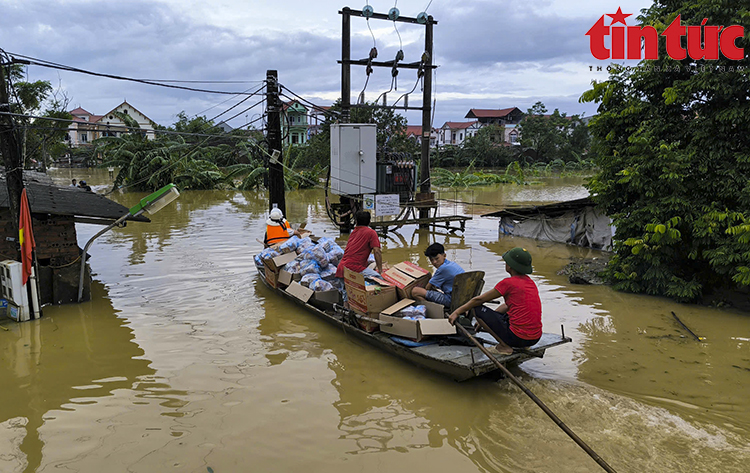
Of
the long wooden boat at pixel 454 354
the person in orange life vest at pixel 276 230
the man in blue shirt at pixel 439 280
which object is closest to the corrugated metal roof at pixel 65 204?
the person in orange life vest at pixel 276 230

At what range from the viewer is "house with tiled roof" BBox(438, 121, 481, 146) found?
247ft

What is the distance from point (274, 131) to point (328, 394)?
8.09m

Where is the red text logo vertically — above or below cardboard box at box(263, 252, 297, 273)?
above

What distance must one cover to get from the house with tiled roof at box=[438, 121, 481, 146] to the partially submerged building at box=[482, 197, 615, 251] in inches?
2280

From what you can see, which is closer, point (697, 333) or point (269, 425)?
point (269, 425)

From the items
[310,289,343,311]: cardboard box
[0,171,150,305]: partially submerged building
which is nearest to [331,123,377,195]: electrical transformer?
[0,171,150,305]: partially submerged building

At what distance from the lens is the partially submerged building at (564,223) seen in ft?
48.3

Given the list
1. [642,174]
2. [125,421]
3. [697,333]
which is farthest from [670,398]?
[125,421]

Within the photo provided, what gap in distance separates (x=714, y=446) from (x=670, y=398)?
39.5 inches

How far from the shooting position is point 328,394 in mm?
5953

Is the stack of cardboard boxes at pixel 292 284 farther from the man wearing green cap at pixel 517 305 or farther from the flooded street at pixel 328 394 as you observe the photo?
the man wearing green cap at pixel 517 305

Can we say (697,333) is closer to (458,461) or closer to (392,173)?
(458,461)

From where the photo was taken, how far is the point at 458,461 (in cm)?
464

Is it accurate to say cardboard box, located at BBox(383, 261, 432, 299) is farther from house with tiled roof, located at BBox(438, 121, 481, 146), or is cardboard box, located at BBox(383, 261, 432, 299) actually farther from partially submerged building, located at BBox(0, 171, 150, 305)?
house with tiled roof, located at BBox(438, 121, 481, 146)
